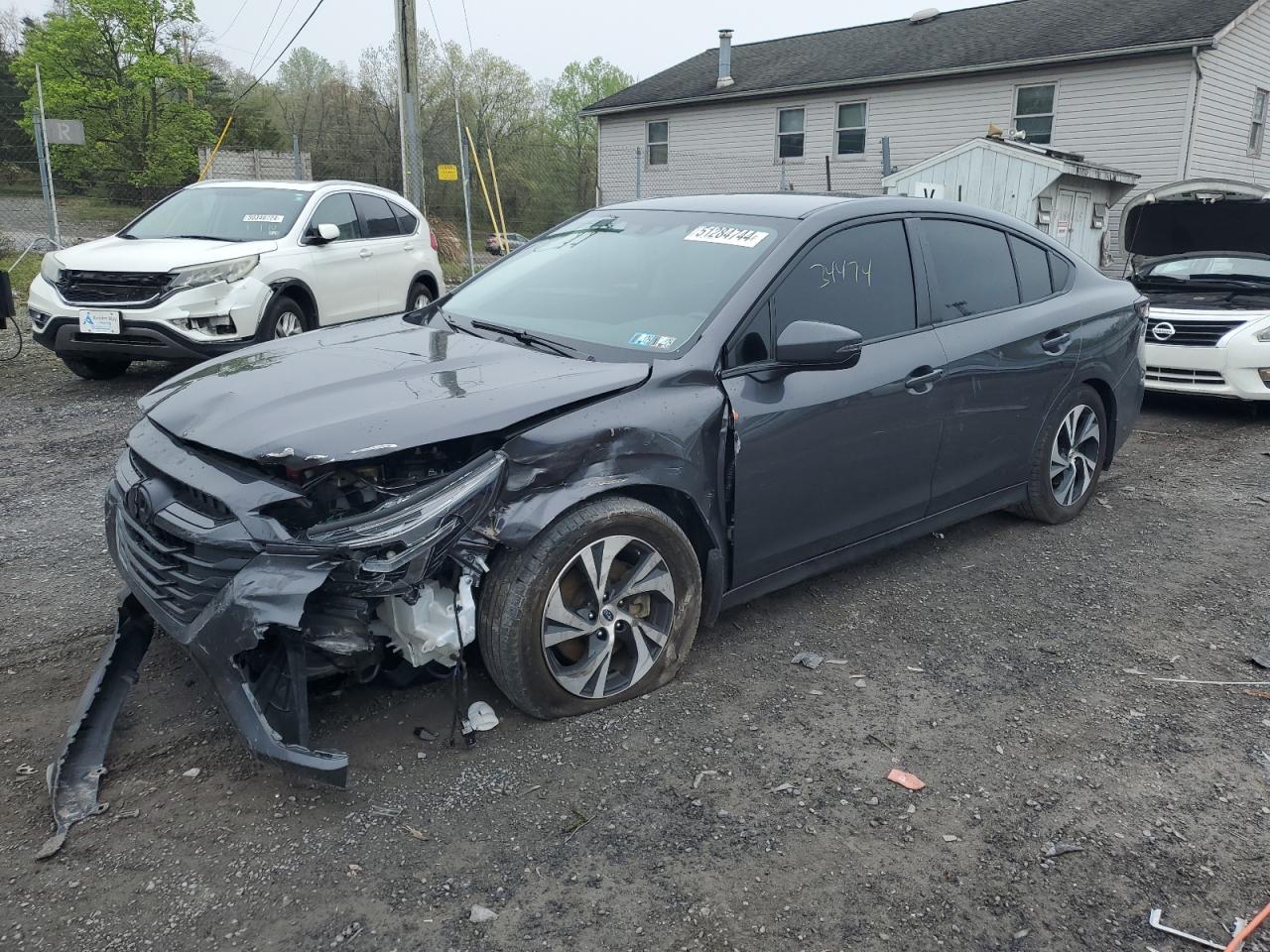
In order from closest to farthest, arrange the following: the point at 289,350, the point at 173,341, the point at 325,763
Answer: the point at 325,763 < the point at 289,350 < the point at 173,341

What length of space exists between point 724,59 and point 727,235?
23.6 metres

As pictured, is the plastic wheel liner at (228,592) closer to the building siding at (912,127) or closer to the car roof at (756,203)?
the car roof at (756,203)

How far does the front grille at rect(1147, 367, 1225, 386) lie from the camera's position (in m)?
7.88

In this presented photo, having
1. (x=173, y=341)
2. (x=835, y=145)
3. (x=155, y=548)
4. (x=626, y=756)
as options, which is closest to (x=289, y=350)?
(x=155, y=548)

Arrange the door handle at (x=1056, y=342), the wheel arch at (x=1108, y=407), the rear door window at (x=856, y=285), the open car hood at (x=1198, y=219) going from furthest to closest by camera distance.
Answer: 1. the open car hood at (x=1198, y=219)
2. the wheel arch at (x=1108, y=407)
3. the door handle at (x=1056, y=342)
4. the rear door window at (x=856, y=285)

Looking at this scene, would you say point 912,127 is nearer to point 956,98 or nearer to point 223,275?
point 956,98

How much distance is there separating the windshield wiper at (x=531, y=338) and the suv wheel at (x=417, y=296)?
613 cm

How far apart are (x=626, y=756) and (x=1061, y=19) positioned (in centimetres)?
2247

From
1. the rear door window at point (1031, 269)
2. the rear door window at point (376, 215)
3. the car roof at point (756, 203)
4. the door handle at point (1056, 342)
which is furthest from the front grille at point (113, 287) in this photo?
the door handle at point (1056, 342)

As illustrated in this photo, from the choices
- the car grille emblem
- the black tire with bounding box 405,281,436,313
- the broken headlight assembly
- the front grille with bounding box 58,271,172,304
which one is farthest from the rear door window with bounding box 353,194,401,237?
the broken headlight assembly

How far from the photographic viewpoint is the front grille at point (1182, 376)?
25.9 ft

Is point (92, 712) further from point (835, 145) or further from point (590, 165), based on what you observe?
point (590, 165)

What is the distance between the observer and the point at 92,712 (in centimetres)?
299

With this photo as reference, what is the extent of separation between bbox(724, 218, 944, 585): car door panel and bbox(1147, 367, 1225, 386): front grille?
4.95m
